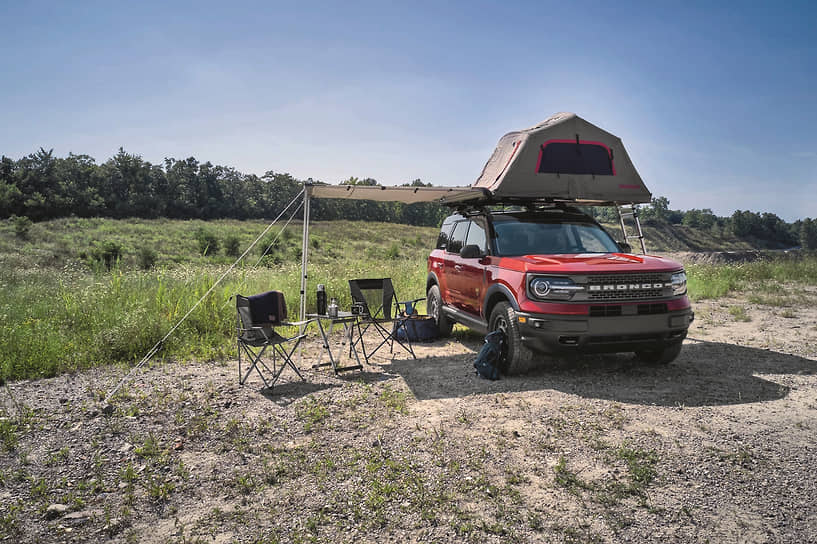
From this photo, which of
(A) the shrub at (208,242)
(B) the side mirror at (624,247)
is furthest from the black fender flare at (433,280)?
(A) the shrub at (208,242)

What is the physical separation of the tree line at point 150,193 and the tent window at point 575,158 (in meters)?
49.5

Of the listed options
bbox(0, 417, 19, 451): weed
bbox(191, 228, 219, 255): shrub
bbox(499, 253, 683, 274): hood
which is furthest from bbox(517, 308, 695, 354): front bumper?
bbox(191, 228, 219, 255): shrub

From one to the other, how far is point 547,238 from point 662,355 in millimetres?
2023

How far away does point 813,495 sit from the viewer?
315 centimetres

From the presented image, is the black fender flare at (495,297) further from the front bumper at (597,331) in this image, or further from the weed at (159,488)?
the weed at (159,488)

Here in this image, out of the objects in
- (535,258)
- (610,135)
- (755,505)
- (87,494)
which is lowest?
(87,494)

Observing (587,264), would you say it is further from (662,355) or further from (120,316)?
(120,316)

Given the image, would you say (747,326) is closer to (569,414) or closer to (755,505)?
(569,414)

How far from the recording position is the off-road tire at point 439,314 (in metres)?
8.40

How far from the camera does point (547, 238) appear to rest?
6723 millimetres

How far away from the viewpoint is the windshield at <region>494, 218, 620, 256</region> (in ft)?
21.6

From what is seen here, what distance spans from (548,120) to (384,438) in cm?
587

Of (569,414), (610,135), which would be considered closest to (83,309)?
(569,414)

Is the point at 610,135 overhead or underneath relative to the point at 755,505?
overhead
